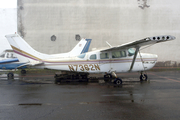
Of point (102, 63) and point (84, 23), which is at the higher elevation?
point (84, 23)

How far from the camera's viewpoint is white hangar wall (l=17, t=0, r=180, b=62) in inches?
728

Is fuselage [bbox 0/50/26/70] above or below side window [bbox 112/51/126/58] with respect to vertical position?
below

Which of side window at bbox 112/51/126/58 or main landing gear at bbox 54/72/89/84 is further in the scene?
main landing gear at bbox 54/72/89/84

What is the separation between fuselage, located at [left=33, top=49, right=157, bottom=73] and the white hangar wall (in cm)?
993

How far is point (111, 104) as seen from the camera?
4.69 metres

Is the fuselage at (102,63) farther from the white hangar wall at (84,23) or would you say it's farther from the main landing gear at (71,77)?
the white hangar wall at (84,23)

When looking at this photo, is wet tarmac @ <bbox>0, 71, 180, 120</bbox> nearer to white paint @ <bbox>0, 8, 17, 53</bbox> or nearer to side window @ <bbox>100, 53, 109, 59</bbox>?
side window @ <bbox>100, 53, 109, 59</bbox>

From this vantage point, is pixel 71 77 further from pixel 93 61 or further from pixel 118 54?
pixel 118 54

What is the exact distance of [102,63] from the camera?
8.64 metres

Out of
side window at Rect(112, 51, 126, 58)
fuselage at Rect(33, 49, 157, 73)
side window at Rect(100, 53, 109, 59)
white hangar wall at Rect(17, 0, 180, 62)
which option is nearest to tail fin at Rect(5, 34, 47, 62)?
fuselage at Rect(33, 49, 157, 73)

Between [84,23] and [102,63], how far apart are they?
11192 millimetres

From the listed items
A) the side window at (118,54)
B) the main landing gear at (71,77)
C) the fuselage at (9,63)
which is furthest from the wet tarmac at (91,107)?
the fuselage at (9,63)

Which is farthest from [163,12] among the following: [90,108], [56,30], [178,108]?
[90,108]

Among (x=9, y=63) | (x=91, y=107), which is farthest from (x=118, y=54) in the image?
(x=9, y=63)
